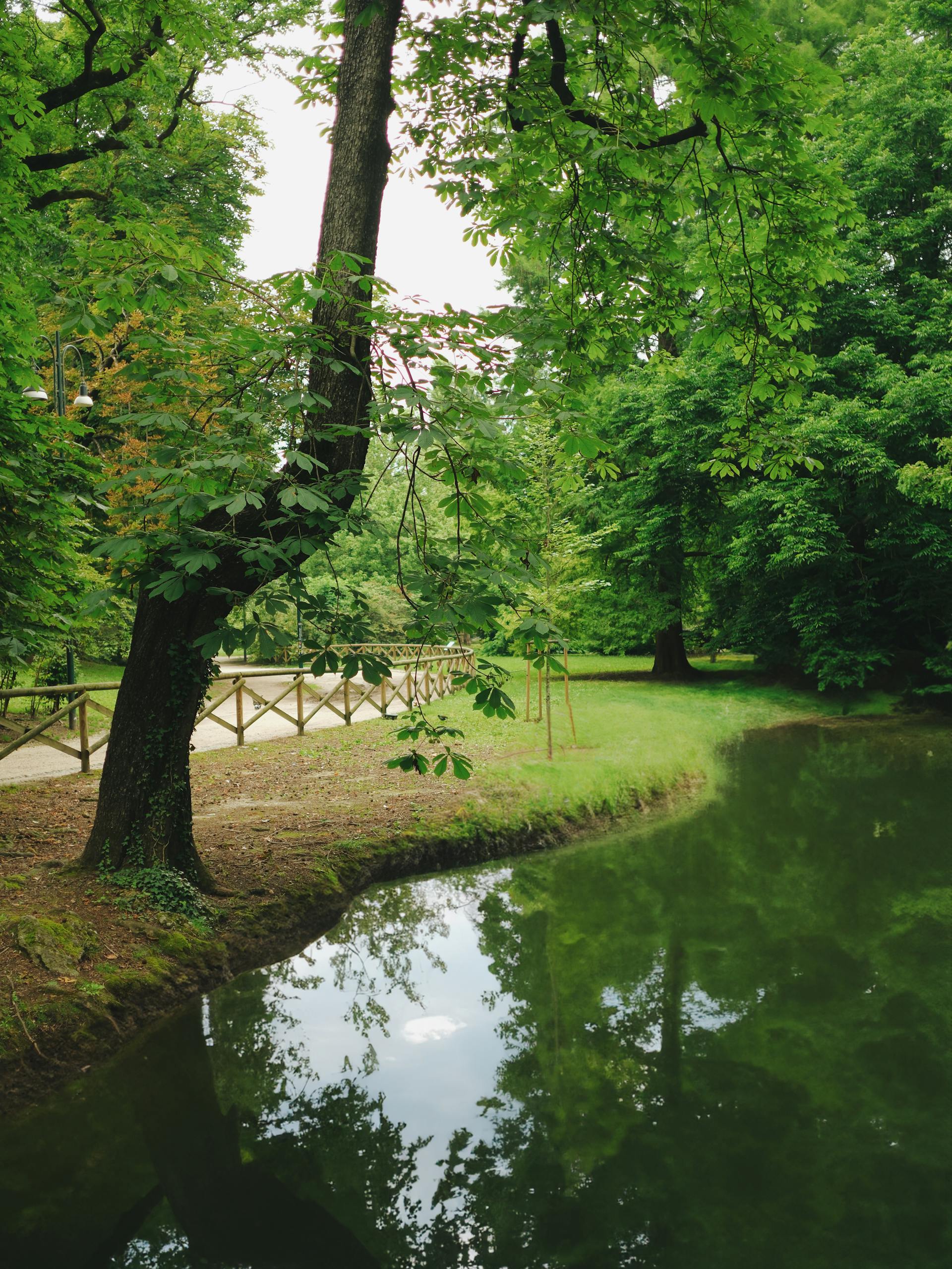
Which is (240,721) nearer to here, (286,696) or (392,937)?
(286,696)

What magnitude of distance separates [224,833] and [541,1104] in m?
4.45

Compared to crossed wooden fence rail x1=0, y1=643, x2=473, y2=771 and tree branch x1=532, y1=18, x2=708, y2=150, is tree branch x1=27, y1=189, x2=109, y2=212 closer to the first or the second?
crossed wooden fence rail x1=0, y1=643, x2=473, y2=771

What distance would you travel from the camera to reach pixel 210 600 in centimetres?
577

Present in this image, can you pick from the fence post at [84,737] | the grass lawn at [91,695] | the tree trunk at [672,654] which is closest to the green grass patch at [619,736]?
the tree trunk at [672,654]

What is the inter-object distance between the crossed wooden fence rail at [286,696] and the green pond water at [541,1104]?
2.18 m

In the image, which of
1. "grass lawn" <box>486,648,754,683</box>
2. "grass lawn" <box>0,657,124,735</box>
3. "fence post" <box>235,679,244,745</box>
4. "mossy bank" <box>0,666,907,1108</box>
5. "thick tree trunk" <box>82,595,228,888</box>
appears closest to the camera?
"mossy bank" <box>0,666,907,1108</box>

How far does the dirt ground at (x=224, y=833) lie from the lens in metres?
5.12

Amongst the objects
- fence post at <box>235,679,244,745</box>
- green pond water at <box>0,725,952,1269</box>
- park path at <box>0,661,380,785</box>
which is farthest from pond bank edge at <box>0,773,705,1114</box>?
fence post at <box>235,679,244,745</box>

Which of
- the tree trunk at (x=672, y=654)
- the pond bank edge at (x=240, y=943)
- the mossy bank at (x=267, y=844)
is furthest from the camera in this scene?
the tree trunk at (x=672, y=654)

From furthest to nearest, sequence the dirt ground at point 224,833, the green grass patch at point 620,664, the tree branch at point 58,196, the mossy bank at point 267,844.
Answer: the green grass patch at point 620,664 < the tree branch at point 58,196 < the dirt ground at point 224,833 < the mossy bank at point 267,844

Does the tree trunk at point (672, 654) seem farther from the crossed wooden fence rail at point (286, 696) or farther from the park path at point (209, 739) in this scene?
the park path at point (209, 739)

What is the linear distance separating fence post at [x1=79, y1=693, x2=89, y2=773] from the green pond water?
193 inches

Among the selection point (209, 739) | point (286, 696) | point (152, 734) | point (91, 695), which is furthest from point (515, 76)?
point (91, 695)

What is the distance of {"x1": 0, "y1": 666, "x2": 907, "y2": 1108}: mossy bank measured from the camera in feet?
16.0
